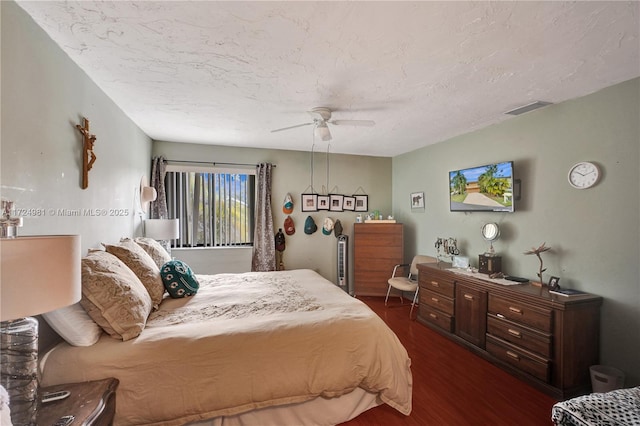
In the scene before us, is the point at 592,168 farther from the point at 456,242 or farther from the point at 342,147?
the point at 342,147

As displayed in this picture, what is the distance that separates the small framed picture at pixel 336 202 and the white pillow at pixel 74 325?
3.59 meters

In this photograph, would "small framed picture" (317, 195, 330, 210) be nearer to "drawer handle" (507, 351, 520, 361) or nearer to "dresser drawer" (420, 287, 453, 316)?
"dresser drawer" (420, 287, 453, 316)

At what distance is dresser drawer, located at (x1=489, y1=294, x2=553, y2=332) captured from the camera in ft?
7.14

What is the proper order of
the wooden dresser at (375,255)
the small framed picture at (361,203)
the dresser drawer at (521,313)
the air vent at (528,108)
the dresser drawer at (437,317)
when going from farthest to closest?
1. the small framed picture at (361,203)
2. the wooden dresser at (375,255)
3. the dresser drawer at (437,317)
4. the air vent at (528,108)
5. the dresser drawer at (521,313)

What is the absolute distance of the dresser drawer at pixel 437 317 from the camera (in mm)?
3115

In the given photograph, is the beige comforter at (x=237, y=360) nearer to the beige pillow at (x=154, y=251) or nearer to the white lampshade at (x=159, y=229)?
the beige pillow at (x=154, y=251)

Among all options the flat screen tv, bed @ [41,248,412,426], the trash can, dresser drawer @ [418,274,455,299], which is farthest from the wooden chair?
bed @ [41,248,412,426]

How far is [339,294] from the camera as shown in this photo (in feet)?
7.89

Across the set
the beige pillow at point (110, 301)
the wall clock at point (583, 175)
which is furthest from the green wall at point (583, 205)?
the beige pillow at point (110, 301)

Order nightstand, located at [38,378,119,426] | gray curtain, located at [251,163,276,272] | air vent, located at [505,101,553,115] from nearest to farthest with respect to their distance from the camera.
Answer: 1. nightstand, located at [38,378,119,426]
2. air vent, located at [505,101,553,115]
3. gray curtain, located at [251,163,276,272]

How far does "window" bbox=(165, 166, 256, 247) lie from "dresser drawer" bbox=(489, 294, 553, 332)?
11.0 feet

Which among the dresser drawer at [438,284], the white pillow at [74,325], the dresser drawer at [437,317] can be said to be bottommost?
the dresser drawer at [437,317]

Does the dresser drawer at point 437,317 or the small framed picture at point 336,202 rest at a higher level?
the small framed picture at point 336,202

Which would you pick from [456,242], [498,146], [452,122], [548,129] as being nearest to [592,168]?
[548,129]
